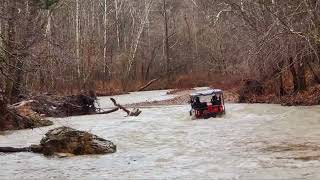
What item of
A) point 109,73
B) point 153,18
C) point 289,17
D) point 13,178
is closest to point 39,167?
point 13,178

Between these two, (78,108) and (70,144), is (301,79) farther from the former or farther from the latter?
(70,144)

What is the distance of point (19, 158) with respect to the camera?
59.2ft

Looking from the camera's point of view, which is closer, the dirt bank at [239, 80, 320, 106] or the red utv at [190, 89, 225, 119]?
the red utv at [190, 89, 225, 119]

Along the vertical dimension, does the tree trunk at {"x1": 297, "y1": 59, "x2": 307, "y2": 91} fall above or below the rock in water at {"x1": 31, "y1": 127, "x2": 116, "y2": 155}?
above

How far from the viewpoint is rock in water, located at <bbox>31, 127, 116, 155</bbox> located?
1839 centimetres

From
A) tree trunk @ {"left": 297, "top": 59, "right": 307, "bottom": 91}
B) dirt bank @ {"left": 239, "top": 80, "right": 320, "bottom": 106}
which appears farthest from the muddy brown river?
tree trunk @ {"left": 297, "top": 59, "right": 307, "bottom": 91}

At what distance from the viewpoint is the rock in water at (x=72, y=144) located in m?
18.4

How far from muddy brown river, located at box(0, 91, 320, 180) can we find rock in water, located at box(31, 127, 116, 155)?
47cm

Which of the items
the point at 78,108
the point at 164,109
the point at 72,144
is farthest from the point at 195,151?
the point at 78,108

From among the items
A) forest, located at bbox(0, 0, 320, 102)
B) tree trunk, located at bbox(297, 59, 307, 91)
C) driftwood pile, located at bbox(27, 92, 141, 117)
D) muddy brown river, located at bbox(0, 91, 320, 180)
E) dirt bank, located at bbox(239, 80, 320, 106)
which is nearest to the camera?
muddy brown river, located at bbox(0, 91, 320, 180)

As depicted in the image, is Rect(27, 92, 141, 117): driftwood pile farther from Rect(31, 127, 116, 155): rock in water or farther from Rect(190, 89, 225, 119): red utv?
Rect(31, 127, 116, 155): rock in water

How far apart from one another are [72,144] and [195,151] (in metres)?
4.10

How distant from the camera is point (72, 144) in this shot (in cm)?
1850

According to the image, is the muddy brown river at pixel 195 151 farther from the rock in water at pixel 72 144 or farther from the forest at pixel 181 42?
the forest at pixel 181 42
